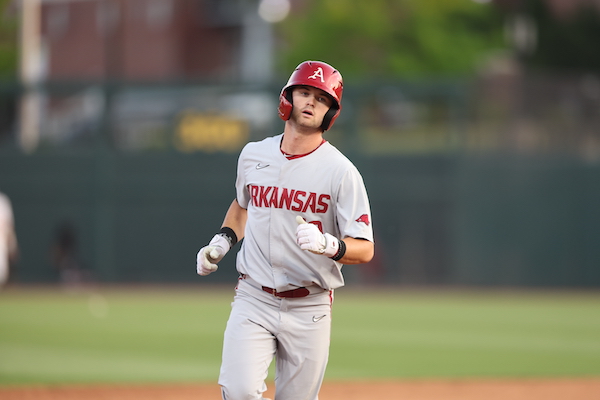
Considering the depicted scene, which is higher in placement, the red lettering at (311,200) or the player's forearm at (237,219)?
the red lettering at (311,200)

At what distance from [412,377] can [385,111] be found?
14.0 meters

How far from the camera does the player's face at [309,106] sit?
4879 millimetres

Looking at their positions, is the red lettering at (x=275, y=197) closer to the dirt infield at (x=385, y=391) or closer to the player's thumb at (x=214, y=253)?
the player's thumb at (x=214, y=253)

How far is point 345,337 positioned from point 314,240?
8.47 m

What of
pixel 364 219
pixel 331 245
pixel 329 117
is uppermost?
pixel 329 117

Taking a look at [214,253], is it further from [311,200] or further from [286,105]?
[286,105]

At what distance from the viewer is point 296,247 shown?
16.0ft

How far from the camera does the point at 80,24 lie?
48.1m

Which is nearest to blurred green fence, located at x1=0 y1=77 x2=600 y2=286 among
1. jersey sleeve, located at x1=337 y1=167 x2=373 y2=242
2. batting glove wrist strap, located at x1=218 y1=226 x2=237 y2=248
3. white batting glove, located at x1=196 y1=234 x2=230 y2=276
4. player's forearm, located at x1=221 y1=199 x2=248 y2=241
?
player's forearm, located at x1=221 y1=199 x2=248 y2=241

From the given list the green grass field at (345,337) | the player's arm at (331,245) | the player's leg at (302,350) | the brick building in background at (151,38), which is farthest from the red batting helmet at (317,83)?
the brick building in background at (151,38)

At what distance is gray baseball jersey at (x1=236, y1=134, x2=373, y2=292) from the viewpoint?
4.84 m

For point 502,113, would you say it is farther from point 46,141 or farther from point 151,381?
point 151,381

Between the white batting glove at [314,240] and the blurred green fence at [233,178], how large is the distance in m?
17.4

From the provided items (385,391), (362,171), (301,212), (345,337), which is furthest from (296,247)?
(362,171)
